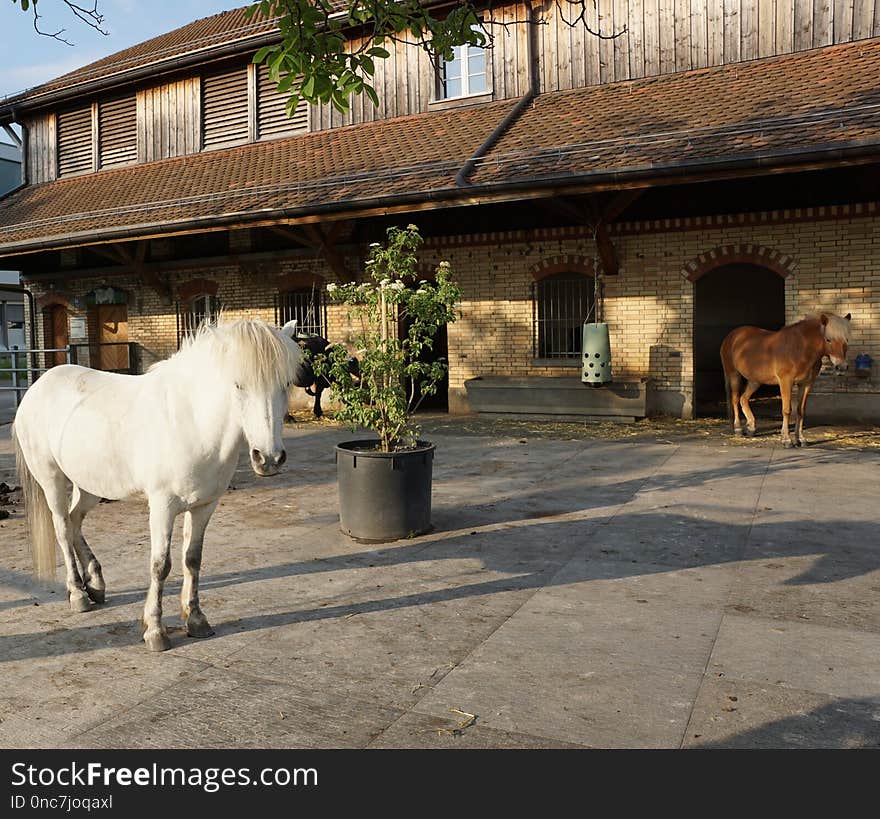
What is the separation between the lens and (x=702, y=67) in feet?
41.4

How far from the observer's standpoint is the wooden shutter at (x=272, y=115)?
52.4 feet

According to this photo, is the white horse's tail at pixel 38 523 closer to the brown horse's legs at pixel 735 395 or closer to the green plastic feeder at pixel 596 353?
the green plastic feeder at pixel 596 353

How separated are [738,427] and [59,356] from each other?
53.0ft

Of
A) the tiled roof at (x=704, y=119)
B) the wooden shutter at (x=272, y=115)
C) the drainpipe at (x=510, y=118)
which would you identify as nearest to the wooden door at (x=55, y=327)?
the wooden shutter at (x=272, y=115)

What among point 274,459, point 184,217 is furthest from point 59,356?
point 274,459

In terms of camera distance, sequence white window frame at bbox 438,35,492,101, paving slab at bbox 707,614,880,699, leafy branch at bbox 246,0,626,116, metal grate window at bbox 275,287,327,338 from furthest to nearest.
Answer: metal grate window at bbox 275,287,327,338
white window frame at bbox 438,35,492,101
leafy branch at bbox 246,0,626,116
paving slab at bbox 707,614,880,699

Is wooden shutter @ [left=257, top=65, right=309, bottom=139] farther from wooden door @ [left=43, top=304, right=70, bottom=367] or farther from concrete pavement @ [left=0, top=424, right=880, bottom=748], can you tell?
concrete pavement @ [left=0, top=424, right=880, bottom=748]

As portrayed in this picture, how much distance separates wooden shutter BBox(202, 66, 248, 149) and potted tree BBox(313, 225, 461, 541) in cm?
1236

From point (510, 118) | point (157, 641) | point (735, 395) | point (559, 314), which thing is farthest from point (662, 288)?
point (157, 641)

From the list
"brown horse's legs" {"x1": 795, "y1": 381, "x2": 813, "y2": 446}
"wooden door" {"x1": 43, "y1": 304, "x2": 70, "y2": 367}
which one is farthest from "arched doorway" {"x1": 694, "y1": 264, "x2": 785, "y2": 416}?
"wooden door" {"x1": 43, "y1": 304, "x2": 70, "y2": 367}

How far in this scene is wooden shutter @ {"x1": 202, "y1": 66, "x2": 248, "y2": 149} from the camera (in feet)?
54.4

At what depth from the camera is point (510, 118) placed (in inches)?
503

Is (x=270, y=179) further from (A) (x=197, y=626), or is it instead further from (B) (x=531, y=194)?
(A) (x=197, y=626)

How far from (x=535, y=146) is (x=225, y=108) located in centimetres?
889
